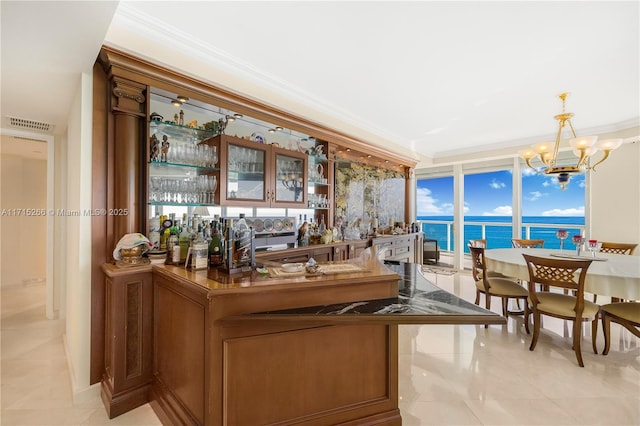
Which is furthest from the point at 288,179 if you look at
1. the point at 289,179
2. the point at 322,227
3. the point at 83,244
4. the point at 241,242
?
the point at 83,244

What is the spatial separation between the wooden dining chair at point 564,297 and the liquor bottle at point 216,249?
→ 2.80 m

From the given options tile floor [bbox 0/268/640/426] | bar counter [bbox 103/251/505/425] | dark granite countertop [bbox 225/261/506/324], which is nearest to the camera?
dark granite countertop [bbox 225/261/506/324]

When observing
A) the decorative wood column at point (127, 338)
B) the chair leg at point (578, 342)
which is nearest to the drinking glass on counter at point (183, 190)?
the decorative wood column at point (127, 338)

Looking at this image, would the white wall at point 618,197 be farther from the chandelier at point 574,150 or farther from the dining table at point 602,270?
the chandelier at point 574,150

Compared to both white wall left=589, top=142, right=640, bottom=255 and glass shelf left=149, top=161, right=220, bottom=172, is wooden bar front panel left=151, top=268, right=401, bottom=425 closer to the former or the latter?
glass shelf left=149, top=161, right=220, bottom=172

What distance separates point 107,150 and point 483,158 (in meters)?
6.00

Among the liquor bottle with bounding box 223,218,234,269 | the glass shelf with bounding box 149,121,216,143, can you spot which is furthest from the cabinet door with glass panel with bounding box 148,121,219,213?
the liquor bottle with bounding box 223,218,234,269

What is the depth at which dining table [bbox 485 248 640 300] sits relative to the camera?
2.44m

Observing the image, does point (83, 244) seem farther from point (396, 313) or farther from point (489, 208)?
point (489, 208)

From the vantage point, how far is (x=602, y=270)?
8.95 ft

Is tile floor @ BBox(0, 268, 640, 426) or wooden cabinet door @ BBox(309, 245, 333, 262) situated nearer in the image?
tile floor @ BBox(0, 268, 640, 426)

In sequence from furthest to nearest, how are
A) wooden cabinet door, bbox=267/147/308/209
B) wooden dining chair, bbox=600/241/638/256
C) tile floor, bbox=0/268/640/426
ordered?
wooden dining chair, bbox=600/241/638/256 → wooden cabinet door, bbox=267/147/308/209 → tile floor, bbox=0/268/640/426

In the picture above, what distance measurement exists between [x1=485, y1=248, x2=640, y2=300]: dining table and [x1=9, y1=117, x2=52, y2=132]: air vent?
5274 millimetres

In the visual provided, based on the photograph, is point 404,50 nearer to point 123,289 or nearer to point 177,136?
point 177,136
